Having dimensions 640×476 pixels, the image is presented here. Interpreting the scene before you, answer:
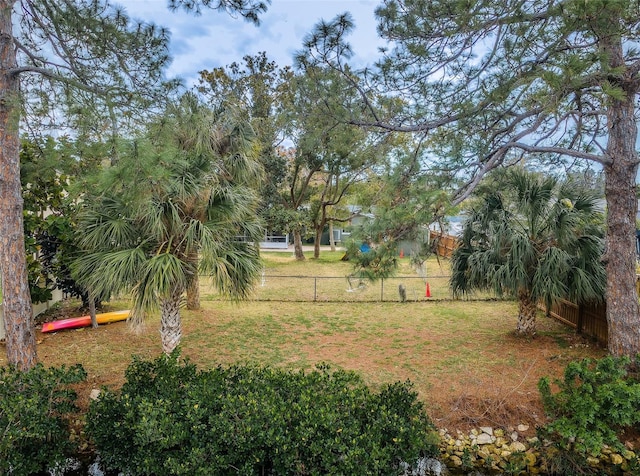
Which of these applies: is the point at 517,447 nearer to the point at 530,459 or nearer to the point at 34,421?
the point at 530,459

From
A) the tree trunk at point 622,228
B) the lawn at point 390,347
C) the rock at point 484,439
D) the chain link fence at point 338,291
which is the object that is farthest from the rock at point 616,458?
the chain link fence at point 338,291

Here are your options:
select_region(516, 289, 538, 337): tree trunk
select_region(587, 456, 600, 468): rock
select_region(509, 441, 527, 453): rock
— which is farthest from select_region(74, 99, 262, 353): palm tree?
select_region(516, 289, 538, 337): tree trunk

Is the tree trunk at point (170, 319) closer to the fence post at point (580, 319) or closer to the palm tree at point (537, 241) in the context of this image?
the palm tree at point (537, 241)

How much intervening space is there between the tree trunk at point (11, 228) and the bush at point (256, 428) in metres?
1.72

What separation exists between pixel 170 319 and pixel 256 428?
3.04m

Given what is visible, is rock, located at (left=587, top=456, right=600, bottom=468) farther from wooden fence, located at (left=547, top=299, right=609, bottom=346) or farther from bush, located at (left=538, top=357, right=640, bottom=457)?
wooden fence, located at (left=547, top=299, right=609, bottom=346)

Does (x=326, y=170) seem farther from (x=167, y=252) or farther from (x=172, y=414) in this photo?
(x=172, y=414)

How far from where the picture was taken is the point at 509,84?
165 inches

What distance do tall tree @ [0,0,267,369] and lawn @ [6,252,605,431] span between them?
1.48m

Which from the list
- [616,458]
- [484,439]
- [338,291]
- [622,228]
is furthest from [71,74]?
[338,291]

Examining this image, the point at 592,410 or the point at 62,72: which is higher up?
the point at 62,72

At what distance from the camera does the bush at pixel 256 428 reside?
2.93m

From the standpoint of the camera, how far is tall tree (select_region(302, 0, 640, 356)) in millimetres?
3832

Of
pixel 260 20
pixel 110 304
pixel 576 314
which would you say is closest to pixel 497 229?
pixel 576 314
